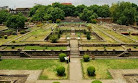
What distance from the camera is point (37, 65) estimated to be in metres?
14.1

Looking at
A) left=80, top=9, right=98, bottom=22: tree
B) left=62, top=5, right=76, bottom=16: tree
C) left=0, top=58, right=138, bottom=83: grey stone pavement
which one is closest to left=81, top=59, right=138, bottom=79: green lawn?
left=0, top=58, right=138, bottom=83: grey stone pavement

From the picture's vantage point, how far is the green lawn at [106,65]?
12.2 m

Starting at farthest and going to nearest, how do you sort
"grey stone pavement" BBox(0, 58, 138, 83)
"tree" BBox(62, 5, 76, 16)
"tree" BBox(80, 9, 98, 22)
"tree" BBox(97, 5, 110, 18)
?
"tree" BBox(62, 5, 76, 16)
"tree" BBox(97, 5, 110, 18)
"tree" BBox(80, 9, 98, 22)
"grey stone pavement" BBox(0, 58, 138, 83)

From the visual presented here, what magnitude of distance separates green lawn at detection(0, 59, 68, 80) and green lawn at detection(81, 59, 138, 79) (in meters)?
2.00

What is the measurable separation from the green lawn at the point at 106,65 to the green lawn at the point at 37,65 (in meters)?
2.00

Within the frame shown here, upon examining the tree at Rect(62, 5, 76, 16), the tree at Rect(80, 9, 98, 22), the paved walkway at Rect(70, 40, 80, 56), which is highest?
the tree at Rect(62, 5, 76, 16)

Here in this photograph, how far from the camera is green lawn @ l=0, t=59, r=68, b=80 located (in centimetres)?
1219

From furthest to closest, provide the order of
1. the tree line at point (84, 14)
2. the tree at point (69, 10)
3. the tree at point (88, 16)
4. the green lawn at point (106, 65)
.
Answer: the tree at point (69, 10) < the tree at point (88, 16) < the tree line at point (84, 14) < the green lawn at point (106, 65)

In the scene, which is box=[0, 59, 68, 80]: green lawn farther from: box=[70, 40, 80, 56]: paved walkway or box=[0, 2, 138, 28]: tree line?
box=[0, 2, 138, 28]: tree line

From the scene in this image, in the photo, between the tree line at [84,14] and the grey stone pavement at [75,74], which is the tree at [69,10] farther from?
the grey stone pavement at [75,74]

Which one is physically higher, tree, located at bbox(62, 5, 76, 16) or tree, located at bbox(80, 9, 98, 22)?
tree, located at bbox(62, 5, 76, 16)

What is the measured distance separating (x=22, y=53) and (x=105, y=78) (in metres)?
9.06

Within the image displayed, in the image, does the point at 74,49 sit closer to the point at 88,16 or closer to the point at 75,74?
the point at 75,74

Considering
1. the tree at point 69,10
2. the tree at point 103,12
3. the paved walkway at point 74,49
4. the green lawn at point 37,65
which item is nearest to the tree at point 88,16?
the tree at point 103,12
